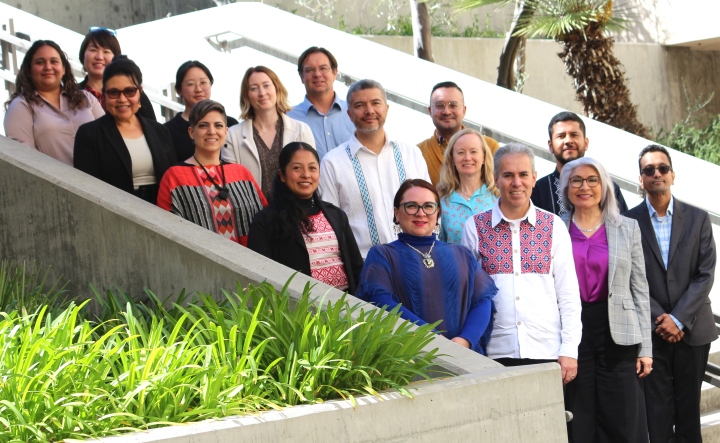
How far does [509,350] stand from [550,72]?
1248 centimetres

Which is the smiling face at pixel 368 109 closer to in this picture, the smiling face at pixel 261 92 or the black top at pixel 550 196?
the smiling face at pixel 261 92

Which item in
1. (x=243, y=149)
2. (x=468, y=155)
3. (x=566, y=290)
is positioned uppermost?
(x=243, y=149)

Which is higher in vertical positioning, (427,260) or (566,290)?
(427,260)

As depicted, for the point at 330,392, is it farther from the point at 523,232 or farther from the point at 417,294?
the point at 523,232

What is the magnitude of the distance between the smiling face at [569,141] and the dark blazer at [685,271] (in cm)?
50

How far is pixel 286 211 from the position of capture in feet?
18.8

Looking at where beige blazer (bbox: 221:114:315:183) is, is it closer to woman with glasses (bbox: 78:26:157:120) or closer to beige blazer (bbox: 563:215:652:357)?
woman with glasses (bbox: 78:26:157:120)

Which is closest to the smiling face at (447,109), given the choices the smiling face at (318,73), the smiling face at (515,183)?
the smiling face at (318,73)

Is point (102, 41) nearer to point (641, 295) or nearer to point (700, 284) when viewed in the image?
point (641, 295)

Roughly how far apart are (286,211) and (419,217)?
742 mm

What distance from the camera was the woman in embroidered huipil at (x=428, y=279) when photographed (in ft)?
17.6

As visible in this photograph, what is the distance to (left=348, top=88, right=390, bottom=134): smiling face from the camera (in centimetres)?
647

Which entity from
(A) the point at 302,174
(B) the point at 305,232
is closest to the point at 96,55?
(A) the point at 302,174

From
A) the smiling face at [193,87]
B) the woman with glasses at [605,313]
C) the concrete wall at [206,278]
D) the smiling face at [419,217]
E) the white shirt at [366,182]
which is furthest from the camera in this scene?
the smiling face at [193,87]
